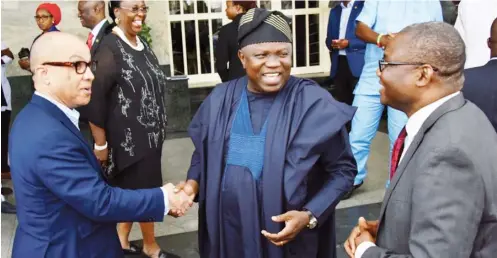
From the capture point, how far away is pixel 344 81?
6535 millimetres

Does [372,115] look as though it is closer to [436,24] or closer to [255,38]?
[255,38]

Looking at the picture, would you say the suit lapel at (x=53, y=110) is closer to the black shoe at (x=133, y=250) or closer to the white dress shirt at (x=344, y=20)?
the black shoe at (x=133, y=250)

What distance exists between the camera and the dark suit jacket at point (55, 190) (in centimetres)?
209

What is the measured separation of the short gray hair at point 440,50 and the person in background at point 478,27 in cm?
261

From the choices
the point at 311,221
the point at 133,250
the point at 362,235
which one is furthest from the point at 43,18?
the point at 362,235

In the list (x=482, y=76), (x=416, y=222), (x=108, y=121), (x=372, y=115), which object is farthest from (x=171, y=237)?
(x=416, y=222)

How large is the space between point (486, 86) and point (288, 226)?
1572 mm

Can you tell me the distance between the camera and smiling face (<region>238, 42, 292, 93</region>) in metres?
2.46

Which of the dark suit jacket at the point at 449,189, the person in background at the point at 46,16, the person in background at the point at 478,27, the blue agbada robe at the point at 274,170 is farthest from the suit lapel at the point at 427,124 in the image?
the person in background at the point at 46,16

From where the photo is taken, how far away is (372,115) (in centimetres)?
478

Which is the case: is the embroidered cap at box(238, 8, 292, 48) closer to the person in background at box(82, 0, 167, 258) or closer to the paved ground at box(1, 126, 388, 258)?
the person in background at box(82, 0, 167, 258)

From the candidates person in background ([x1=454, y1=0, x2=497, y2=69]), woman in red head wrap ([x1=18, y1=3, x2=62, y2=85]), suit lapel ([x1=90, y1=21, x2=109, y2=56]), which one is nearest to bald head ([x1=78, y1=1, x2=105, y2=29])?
suit lapel ([x1=90, y1=21, x2=109, y2=56])

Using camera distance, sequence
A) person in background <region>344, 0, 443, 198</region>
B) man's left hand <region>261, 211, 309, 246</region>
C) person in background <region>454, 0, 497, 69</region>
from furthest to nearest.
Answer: person in background <region>344, 0, 443, 198</region> < person in background <region>454, 0, 497, 69</region> < man's left hand <region>261, 211, 309, 246</region>

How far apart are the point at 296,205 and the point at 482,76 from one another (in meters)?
1.49
